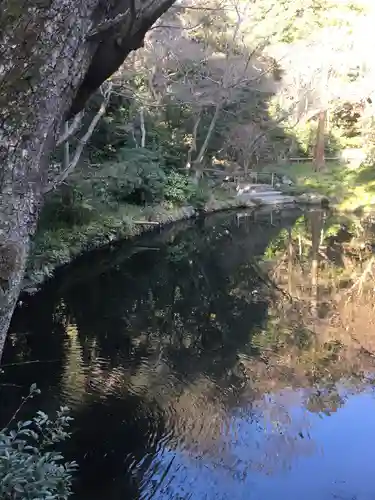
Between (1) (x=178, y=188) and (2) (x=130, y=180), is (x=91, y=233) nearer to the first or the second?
(2) (x=130, y=180)

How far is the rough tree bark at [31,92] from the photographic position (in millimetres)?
1255

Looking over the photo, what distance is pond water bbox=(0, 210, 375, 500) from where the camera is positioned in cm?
431

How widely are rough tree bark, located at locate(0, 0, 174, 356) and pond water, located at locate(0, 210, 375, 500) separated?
319 cm

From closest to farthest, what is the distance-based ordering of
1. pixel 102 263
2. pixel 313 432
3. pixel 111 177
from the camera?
pixel 313 432
pixel 102 263
pixel 111 177

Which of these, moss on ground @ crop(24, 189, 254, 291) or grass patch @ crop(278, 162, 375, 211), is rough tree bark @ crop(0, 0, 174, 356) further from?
grass patch @ crop(278, 162, 375, 211)

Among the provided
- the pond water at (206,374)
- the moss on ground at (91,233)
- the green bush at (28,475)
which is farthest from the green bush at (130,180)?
the green bush at (28,475)

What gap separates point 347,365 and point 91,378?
10.0 feet

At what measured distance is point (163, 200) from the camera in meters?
16.2

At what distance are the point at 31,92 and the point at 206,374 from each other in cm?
514

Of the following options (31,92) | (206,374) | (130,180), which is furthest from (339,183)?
(31,92)

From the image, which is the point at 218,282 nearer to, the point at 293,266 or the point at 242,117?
the point at 293,266

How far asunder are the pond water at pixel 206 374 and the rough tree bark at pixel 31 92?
3.19 metres

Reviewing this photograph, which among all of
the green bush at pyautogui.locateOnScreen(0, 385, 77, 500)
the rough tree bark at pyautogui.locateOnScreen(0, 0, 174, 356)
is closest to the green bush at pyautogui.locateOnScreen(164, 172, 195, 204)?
the green bush at pyautogui.locateOnScreen(0, 385, 77, 500)

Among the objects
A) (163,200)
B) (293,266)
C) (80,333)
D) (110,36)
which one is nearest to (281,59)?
(163,200)
